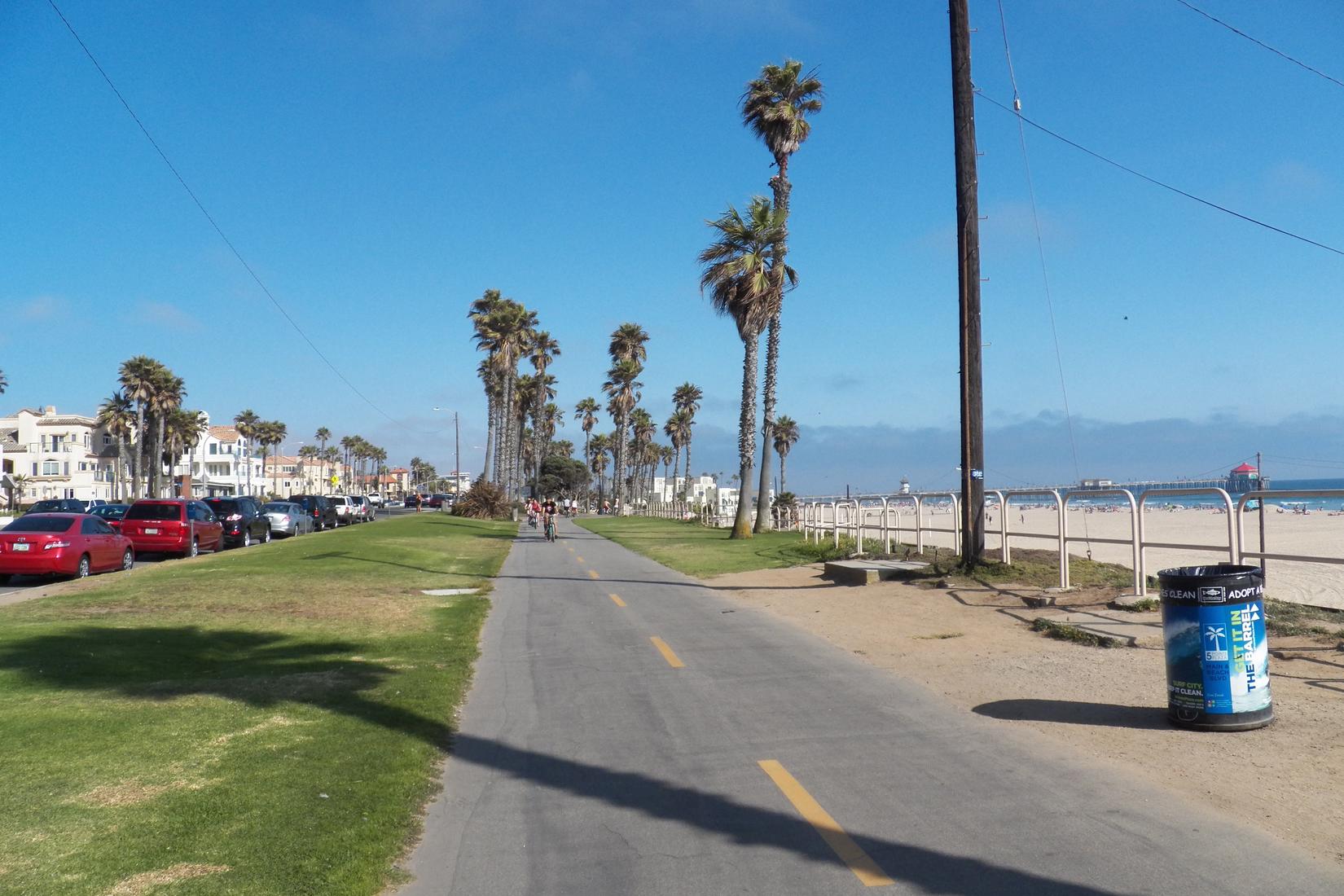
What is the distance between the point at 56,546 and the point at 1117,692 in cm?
2097

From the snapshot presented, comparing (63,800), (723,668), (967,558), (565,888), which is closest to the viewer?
(565,888)

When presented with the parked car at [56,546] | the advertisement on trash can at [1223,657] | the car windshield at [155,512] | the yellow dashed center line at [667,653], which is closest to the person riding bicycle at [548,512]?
the car windshield at [155,512]

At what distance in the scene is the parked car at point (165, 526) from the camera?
93.4ft

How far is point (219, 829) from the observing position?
5551 mm

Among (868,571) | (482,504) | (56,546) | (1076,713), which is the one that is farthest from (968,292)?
(482,504)

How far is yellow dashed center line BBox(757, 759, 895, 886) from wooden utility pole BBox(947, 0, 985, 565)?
11559 mm

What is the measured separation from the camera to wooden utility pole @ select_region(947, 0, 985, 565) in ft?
57.5

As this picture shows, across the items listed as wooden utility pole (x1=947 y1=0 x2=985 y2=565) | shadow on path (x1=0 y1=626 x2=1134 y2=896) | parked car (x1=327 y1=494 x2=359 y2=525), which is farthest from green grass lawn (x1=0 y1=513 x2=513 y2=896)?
parked car (x1=327 y1=494 x2=359 y2=525)

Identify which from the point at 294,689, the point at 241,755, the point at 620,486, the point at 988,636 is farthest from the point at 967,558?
the point at 620,486

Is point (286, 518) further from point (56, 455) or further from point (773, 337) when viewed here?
point (56, 455)

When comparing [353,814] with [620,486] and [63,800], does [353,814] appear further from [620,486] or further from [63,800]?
[620,486]

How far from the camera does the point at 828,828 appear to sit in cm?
561

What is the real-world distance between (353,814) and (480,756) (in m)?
1.62

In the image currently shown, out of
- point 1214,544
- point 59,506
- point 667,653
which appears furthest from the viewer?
point 59,506
